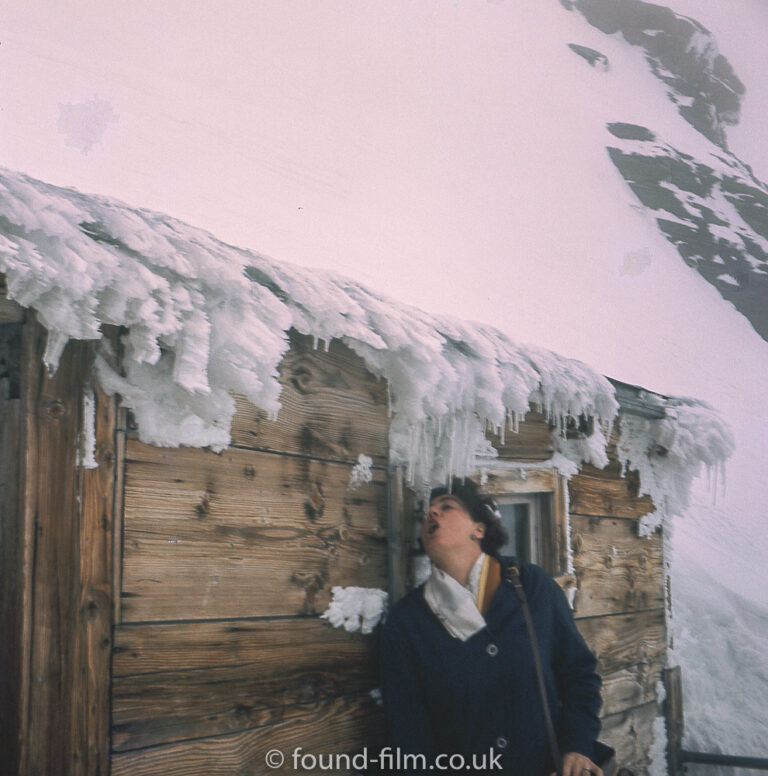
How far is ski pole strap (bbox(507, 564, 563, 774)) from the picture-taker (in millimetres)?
2908

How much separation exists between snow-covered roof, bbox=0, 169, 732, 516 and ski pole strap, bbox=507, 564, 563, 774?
65 centimetres

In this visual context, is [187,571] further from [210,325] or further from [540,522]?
[540,522]

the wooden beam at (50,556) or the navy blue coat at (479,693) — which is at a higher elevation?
the wooden beam at (50,556)

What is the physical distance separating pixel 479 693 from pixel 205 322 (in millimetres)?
1763

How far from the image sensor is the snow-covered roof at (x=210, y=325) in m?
2.03

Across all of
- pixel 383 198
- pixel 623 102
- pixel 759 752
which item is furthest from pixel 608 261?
pixel 759 752

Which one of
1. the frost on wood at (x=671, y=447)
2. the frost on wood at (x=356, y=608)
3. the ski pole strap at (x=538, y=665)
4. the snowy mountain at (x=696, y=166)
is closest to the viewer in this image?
the ski pole strap at (x=538, y=665)

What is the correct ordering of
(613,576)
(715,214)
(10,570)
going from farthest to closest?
(715,214) < (613,576) < (10,570)

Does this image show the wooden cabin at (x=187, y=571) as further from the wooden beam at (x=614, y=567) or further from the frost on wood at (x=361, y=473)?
the wooden beam at (x=614, y=567)

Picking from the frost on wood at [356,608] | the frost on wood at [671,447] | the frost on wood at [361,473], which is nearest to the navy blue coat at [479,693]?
the frost on wood at [356,608]

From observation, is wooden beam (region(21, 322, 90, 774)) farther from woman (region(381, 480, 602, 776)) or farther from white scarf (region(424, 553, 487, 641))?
white scarf (region(424, 553, 487, 641))

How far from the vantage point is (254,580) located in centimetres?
284

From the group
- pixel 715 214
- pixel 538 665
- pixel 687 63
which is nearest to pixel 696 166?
pixel 715 214

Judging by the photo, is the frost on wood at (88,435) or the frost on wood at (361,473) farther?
the frost on wood at (361,473)
